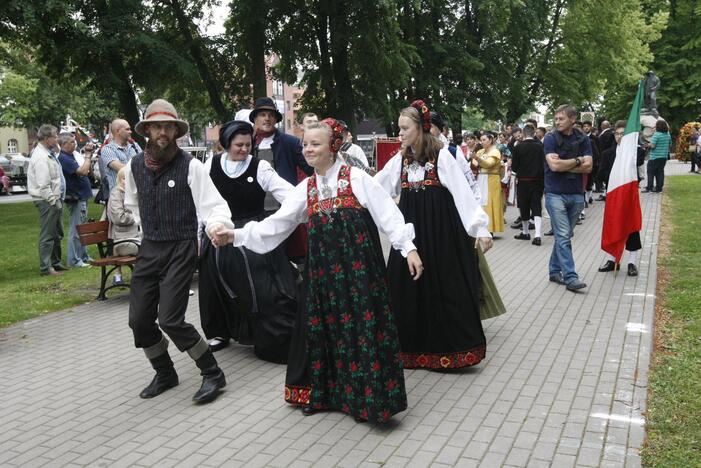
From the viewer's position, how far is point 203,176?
516 centimetres

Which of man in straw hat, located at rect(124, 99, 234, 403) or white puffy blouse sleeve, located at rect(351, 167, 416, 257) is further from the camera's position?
man in straw hat, located at rect(124, 99, 234, 403)

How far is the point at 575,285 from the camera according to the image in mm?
8656

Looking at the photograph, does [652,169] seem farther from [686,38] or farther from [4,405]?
[686,38]

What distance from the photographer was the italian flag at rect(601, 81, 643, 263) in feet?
29.8

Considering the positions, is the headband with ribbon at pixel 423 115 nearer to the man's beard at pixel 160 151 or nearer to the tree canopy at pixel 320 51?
the man's beard at pixel 160 151

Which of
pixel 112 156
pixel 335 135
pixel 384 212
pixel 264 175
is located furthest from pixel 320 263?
pixel 112 156

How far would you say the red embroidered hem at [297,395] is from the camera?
16.3ft

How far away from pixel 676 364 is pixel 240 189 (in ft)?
11.8

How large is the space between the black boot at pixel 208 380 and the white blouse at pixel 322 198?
914 millimetres

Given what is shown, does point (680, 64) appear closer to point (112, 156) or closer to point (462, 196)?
point (112, 156)

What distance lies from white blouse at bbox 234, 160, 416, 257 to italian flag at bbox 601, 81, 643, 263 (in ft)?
16.9

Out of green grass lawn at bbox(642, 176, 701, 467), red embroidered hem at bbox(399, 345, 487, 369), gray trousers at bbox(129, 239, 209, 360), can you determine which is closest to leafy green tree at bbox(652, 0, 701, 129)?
green grass lawn at bbox(642, 176, 701, 467)

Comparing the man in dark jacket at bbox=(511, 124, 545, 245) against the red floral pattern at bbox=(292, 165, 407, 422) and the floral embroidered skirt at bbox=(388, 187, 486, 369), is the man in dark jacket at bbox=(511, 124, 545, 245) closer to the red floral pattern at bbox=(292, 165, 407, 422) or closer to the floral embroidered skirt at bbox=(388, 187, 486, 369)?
the floral embroidered skirt at bbox=(388, 187, 486, 369)

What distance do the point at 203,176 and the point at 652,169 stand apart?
726 inches
